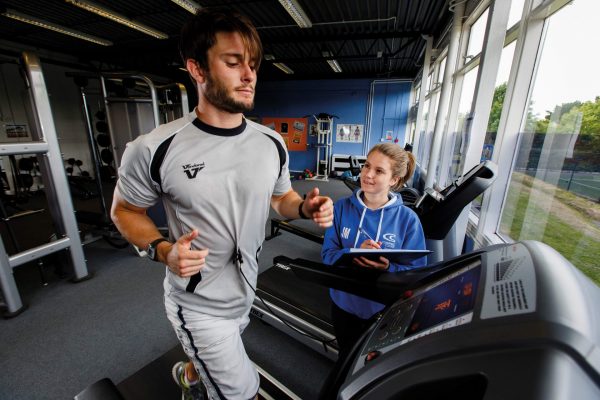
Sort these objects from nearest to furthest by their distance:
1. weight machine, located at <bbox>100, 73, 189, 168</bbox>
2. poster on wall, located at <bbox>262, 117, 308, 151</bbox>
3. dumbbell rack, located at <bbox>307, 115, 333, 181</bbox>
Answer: weight machine, located at <bbox>100, 73, 189, 168</bbox> → dumbbell rack, located at <bbox>307, 115, 333, 181</bbox> → poster on wall, located at <bbox>262, 117, 308, 151</bbox>

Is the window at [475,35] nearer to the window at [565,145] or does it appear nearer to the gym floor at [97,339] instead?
the window at [565,145]

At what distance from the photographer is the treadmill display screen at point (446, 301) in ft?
1.60

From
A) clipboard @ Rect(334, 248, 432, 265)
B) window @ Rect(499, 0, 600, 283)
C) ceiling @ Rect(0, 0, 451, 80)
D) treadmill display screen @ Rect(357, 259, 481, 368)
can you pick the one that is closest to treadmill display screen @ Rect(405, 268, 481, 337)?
treadmill display screen @ Rect(357, 259, 481, 368)

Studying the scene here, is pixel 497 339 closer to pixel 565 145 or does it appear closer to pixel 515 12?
pixel 565 145

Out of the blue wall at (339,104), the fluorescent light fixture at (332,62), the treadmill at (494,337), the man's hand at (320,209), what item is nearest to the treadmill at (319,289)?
the man's hand at (320,209)

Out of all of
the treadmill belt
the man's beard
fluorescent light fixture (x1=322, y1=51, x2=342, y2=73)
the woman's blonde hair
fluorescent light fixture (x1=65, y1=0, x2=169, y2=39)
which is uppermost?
fluorescent light fixture (x1=65, y1=0, x2=169, y2=39)

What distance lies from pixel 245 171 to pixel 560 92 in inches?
81.3

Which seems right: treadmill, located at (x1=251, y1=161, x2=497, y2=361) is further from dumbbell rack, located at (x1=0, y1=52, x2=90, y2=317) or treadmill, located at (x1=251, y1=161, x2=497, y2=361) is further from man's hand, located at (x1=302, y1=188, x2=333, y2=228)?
dumbbell rack, located at (x1=0, y1=52, x2=90, y2=317)

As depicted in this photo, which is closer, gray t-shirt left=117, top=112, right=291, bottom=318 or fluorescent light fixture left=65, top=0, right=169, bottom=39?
gray t-shirt left=117, top=112, right=291, bottom=318

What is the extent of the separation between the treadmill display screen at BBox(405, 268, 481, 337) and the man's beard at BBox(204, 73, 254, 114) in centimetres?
90

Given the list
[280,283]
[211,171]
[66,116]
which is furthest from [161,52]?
[211,171]

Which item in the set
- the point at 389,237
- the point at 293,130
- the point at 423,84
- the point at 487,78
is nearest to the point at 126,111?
the point at 389,237

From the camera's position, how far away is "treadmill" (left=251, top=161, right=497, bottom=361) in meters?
1.59

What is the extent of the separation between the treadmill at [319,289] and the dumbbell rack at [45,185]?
6.52 ft
